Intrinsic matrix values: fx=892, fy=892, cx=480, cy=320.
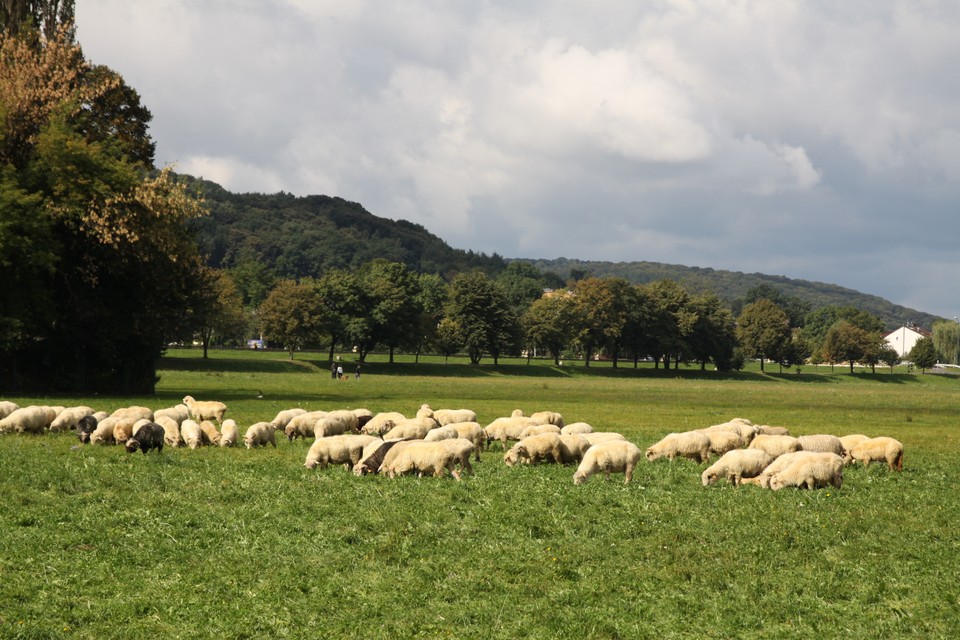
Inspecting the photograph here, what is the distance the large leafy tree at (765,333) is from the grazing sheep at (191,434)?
13681cm

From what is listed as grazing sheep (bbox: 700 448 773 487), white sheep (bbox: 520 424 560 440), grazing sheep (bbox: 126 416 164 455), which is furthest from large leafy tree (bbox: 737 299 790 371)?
grazing sheep (bbox: 126 416 164 455)

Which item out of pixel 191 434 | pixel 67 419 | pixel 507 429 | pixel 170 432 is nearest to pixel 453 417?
pixel 507 429

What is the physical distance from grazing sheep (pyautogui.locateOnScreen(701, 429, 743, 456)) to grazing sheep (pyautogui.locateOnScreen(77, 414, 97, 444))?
55.0 ft

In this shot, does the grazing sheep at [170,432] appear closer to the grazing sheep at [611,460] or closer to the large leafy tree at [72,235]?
the grazing sheep at [611,460]

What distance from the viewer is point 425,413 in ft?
92.6

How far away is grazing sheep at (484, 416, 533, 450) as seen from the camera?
27.4 meters

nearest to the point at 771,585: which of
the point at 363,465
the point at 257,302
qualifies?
the point at 363,465

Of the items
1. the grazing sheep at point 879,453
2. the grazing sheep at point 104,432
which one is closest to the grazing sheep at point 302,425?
the grazing sheep at point 104,432

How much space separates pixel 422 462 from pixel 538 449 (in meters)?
3.91

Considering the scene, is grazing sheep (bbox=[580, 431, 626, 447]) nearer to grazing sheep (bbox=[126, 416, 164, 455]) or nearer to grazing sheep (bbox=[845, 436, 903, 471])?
grazing sheep (bbox=[845, 436, 903, 471])

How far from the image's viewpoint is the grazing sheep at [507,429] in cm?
2739

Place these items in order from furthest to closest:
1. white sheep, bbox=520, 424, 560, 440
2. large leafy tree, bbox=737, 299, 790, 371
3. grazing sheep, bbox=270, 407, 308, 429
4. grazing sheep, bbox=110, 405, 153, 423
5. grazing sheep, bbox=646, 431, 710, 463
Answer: large leafy tree, bbox=737, 299, 790, 371 < grazing sheep, bbox=270, 407, 308, 429 < grazing sheep, bbox=110, 405, 153, 423 < white sheep, bbox=520, 424, 560, 440 < grazing sheep, bbox=646, 431, 710, 463

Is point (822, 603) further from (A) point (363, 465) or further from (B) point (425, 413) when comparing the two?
(B) point (425, 413)

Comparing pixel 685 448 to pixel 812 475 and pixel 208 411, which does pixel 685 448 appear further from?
pixel 208 411
